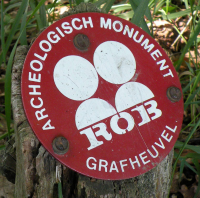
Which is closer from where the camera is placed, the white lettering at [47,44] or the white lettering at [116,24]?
the white lettering at [47,44]

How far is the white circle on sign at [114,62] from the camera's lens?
1032 mm

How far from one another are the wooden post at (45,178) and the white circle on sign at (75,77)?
188 millimetres

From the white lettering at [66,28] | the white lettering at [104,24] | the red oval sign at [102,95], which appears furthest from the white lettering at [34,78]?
the white lettering at [104,24]

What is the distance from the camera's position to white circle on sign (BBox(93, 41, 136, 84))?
1032 millimetres

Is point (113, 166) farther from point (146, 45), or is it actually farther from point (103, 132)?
point (146, 45)

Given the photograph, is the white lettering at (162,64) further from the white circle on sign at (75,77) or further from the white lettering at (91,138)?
the white lettering at (91,138)

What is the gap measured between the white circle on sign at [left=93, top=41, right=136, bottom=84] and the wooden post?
32cm

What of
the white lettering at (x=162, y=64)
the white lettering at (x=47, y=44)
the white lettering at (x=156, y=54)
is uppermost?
the white lettering at (x=47, y=44)

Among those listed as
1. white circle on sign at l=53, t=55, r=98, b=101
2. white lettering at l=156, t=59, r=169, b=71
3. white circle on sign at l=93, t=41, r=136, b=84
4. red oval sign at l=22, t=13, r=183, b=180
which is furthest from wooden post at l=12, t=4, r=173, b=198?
white lettering at l=156, t=59, r=169, b=71

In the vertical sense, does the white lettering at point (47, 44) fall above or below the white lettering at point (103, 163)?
above

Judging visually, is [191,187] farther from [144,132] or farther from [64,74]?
[64,74]

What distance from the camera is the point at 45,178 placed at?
0.98 meters

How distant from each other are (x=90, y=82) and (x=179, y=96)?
1.28 ft

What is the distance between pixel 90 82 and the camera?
3.27 ft
